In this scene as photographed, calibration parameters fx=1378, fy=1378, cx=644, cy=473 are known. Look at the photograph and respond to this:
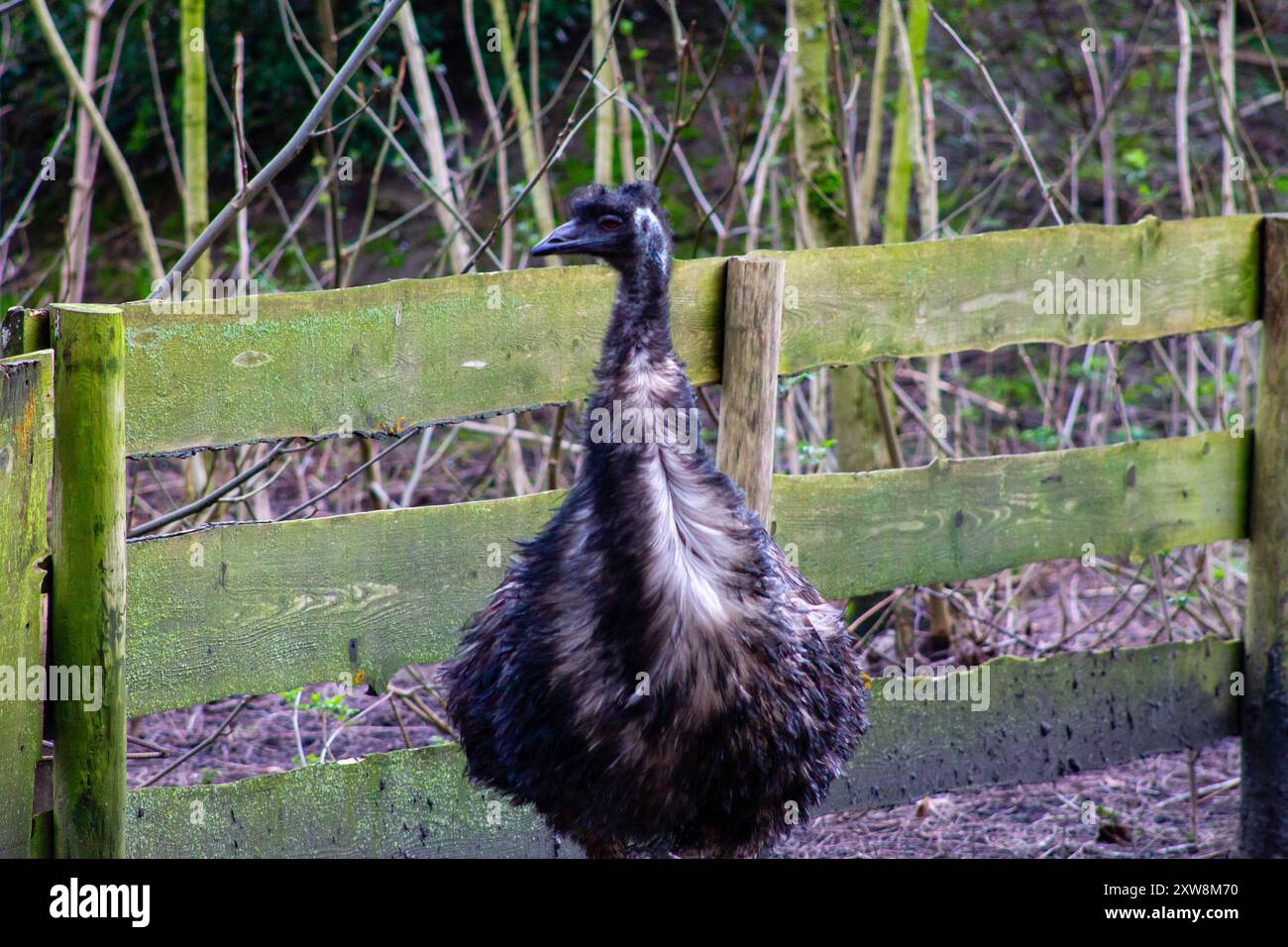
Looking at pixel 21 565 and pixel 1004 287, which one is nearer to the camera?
pixel 21 565

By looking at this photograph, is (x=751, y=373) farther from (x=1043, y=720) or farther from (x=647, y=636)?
(x=1043, y=720)

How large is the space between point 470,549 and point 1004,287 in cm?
171

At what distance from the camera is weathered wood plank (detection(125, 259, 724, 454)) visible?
2.96 metres

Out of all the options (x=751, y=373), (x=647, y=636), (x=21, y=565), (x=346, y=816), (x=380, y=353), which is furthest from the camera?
(x=751, y=373)

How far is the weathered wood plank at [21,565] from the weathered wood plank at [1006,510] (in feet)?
6.08

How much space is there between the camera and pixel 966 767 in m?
4.13

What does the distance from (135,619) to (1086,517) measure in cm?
271

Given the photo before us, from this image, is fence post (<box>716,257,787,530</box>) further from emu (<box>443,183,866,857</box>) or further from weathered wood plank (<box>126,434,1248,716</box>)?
emu (<box>443,183,866,857</box>)

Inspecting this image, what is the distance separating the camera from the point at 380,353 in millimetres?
3188

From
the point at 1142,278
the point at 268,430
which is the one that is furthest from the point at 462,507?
the point at 1142,278

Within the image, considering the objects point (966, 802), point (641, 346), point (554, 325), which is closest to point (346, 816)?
point (554, 325)

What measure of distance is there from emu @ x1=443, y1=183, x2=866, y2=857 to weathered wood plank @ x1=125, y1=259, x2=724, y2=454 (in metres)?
0.41

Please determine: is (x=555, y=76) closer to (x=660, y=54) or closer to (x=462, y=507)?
(x=660, y=54)

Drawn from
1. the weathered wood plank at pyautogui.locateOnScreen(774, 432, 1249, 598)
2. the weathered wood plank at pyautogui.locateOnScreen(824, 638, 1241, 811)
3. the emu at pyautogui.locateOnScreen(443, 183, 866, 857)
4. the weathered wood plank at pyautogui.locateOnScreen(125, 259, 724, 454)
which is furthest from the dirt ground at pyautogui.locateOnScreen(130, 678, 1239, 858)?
the weathered wood plank at pyautogui.locateOnScreen(125, 259, 724, 454)
